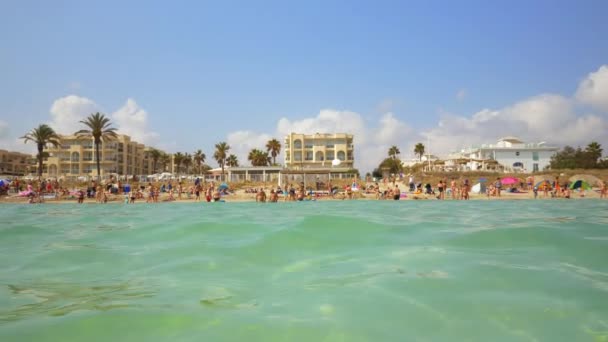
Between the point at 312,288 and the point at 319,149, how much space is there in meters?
65.4

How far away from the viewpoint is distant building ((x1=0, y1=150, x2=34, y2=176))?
86662 millimetres

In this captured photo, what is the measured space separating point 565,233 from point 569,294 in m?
4.80

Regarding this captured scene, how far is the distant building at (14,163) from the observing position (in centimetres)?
8666

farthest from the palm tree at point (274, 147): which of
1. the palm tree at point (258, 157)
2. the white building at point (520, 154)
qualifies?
the white building at point (520, 154)

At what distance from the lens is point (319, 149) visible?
69250 millimetres

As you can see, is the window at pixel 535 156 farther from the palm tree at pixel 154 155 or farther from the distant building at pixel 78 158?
the palm tree at pixel 154 155

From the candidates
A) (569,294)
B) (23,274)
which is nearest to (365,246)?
(569,294)

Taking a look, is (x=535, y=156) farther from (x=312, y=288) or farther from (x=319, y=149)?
(x=312, y=288)

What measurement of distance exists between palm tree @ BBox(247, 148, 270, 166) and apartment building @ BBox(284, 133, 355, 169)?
4975 millimetres

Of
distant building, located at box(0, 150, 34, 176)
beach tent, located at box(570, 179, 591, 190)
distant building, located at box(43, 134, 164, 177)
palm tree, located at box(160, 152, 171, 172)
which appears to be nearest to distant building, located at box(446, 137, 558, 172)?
beach tent, located at box(570, 179, 591, 190)

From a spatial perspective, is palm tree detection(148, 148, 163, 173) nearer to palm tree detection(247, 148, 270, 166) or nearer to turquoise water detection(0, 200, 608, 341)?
palm tree detection(247, 148, 270, 166)

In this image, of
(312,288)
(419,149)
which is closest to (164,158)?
(419,149)

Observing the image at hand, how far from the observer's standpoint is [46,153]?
66.1 m

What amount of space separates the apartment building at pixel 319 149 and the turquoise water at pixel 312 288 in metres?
60.4
